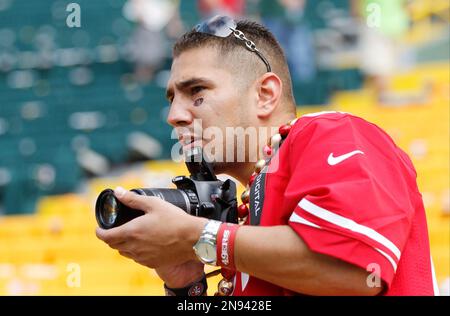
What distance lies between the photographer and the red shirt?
1.34m

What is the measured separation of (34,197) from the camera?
18.7 ft

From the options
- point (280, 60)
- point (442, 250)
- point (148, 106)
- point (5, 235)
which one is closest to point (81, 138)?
point (148, 106)

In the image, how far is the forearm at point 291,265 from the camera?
136cm

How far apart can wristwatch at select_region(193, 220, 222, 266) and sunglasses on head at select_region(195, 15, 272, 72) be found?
1.62 feet

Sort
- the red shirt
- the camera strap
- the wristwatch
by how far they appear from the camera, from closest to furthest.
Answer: the red shirt, the wristwatch, the camera strap

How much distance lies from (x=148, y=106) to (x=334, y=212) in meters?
5.79

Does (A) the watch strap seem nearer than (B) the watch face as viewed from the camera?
No

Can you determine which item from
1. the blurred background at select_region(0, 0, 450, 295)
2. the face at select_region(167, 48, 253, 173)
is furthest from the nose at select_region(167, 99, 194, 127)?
the blurred background at select_region(0, 0, 450, 295)

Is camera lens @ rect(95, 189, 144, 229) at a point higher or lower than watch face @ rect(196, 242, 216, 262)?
higher

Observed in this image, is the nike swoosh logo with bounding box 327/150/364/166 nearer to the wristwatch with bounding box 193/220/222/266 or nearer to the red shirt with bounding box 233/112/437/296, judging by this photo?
the red shirt with bounding box 233/112/437/296

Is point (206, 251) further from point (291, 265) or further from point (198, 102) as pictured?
point (198, 102)

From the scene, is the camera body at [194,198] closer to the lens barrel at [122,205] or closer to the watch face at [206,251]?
the lens barrel at [122,205]

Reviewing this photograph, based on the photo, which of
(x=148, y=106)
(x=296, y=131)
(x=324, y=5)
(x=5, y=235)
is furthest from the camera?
(x=324, y=5)
